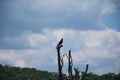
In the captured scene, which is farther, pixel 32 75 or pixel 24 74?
pixel 32 75

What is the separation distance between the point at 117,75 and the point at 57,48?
136823 mm

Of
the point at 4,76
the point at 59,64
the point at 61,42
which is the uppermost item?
the point at 4,76

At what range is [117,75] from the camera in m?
146

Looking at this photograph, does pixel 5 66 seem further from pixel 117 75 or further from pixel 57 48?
pixel 57 48

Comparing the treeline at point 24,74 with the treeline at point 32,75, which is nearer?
the treeline at point 24,74

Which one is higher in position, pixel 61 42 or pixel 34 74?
pixel 34 74

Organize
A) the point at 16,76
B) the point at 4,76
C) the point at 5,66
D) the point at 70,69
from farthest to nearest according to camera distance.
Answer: the point at 5,66
the point at 16,76
the point at 4,76
the point at 70,69

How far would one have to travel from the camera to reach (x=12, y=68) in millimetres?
146875

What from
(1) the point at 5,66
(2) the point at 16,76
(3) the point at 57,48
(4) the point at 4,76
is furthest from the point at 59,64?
(1) the point at 5,66

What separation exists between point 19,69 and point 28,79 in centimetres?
1691

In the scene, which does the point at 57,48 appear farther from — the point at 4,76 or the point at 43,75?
the point at 43,75

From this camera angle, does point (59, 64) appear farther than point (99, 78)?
A: No

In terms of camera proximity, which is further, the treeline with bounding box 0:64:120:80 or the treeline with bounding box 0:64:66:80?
the treeline with bounding box 0:64:120:80

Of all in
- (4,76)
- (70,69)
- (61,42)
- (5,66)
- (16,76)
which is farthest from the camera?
(5,66)
